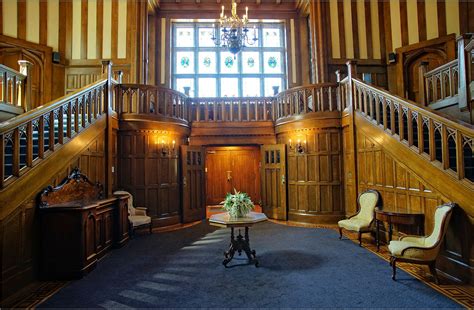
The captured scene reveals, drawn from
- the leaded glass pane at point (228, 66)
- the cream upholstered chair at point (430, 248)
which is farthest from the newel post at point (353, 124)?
the leaded glass pane at point (228, 66)

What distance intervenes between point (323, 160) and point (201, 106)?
12.7 ft

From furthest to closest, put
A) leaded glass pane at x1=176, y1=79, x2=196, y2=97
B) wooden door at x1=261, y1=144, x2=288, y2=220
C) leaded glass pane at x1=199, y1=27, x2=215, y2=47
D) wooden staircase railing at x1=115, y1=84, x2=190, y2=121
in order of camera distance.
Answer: leaded glass pane at x1=199, y1=27, x2=215, y2=47, leaded glass pane at x1=176, y1=79, x2=196, y2=97, wooden door at x1=261, y1=144, x2=288, y2=220, wooden staircase railing at x1=115, y1=84, x2=190, y2=121

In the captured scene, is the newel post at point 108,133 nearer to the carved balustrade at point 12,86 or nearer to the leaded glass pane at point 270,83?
the carved balustrade at point 12,86

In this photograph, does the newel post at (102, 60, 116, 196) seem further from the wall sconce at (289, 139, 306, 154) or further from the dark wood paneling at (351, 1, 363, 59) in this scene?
the dark wood paneling at (351, 1, 363, 59)

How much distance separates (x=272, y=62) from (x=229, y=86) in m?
1.86

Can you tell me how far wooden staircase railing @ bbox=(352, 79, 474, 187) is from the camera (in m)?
3.62

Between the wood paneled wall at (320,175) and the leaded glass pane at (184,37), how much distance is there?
19.4ft

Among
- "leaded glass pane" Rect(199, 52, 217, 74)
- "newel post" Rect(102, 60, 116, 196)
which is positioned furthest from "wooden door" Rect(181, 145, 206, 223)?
"leaded glass pane" Rect(199, 52, 217, 74)

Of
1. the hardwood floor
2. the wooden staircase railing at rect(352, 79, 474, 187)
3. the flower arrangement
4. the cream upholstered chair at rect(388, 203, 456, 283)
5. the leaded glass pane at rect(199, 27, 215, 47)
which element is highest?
the leaded glass pane at rect(199, 27, 215, 47)

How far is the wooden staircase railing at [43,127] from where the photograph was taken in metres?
3.43

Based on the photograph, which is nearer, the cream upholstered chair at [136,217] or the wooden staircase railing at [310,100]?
the cream upholstered chair at [136,217]

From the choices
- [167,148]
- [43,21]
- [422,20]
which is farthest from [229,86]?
[422,20]

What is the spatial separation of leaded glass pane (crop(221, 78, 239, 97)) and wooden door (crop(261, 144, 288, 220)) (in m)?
3.23

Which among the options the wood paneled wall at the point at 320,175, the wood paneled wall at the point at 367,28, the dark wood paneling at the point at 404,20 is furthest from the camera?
the wood paneled wall at the point at 367,28
